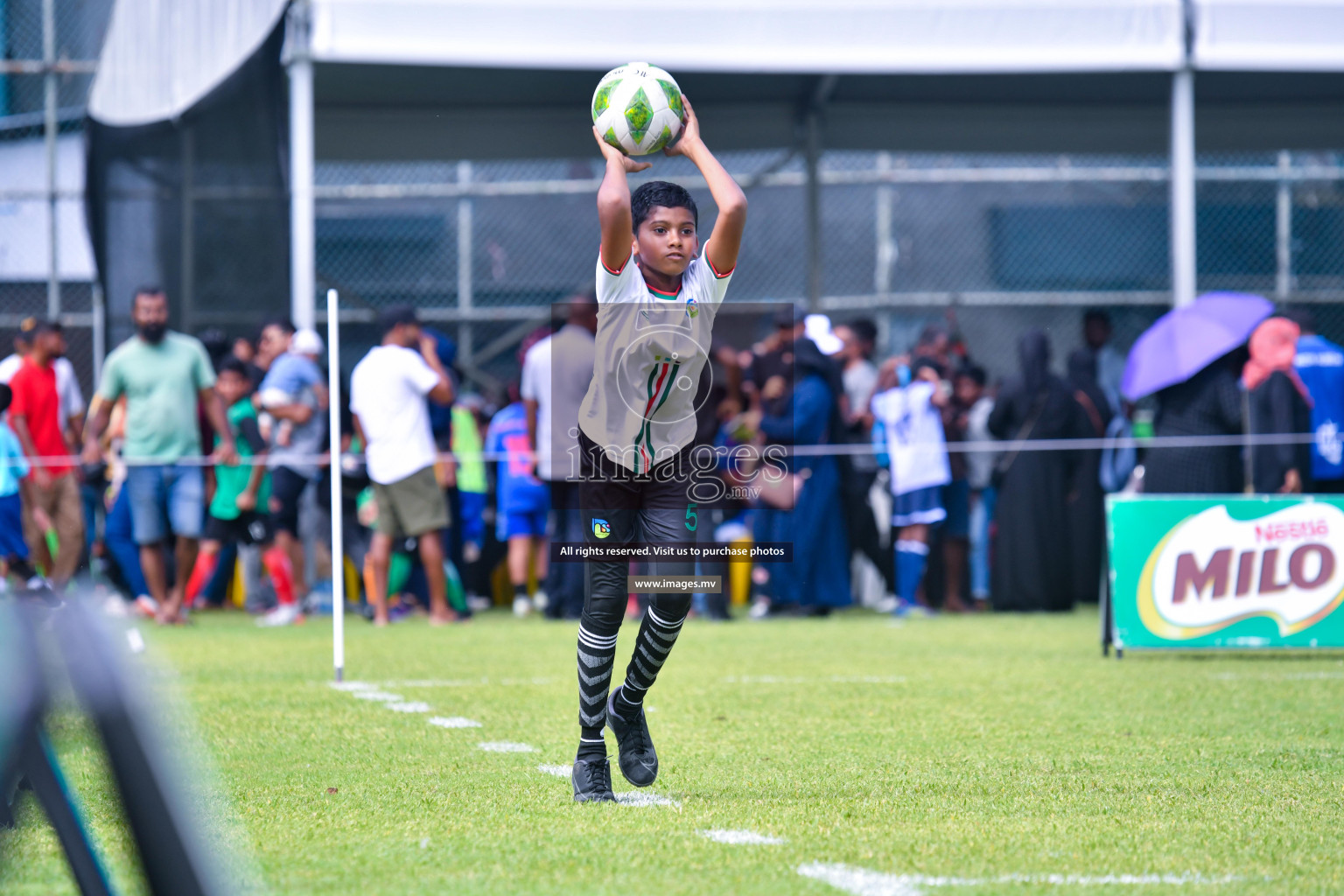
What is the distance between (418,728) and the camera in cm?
629

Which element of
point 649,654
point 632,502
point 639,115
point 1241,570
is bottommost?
point 1241,570

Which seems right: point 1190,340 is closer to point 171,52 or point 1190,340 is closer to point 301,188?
point 301,188

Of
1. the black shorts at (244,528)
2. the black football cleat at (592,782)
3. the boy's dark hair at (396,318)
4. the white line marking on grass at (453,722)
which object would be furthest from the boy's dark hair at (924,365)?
the black football cleat at (592,782)

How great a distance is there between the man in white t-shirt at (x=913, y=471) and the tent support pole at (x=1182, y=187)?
2.65 meters

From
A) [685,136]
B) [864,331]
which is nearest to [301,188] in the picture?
[864,331]

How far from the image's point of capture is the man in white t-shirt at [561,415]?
11.5 metres

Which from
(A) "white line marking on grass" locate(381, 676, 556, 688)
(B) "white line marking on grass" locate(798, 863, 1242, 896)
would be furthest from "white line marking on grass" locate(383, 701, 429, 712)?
(B) "white line marking on grass" locate(798, 863, 1242, 896)

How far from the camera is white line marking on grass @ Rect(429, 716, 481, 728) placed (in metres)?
6.41

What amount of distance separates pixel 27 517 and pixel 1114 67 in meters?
9.20

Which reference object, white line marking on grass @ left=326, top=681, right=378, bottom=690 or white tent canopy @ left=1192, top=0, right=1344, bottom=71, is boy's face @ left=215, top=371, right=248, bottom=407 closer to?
white line marking on grass @ left=326, top=681, right=378, bottom=690

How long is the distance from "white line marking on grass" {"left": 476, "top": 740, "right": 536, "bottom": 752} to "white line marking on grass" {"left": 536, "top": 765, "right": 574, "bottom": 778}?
0.40 meters

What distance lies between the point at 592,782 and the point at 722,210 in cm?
159

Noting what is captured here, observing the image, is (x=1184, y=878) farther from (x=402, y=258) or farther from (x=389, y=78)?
(x=402, y=258)

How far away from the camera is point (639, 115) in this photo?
15.9 feet
